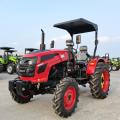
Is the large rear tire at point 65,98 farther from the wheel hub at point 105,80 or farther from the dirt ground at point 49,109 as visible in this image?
the wheel hub at point 105,80

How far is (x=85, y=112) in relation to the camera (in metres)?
7.38

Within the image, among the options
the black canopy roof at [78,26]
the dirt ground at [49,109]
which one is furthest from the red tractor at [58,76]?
the dirt ground at [49,109]

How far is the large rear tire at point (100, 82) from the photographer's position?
29.1 ft

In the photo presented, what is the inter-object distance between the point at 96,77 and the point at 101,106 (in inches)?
43.2

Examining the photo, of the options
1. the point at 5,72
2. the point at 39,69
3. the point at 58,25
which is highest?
the point at 58,25

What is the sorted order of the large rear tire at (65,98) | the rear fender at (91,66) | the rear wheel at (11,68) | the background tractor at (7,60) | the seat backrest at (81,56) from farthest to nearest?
the background tractor at (7,60), the rear wheel at (11,68), the seat backrest at (81,56), the rear fender at (91,66), the large rear tire at (65,98)

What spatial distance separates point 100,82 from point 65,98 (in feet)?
7.46

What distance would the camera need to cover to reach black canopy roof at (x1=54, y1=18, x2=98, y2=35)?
9.18m

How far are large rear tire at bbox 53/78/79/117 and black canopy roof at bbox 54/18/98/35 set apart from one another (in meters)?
2.51

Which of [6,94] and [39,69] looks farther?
[6,94]

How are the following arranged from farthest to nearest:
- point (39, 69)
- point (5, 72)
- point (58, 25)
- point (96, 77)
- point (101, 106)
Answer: point (5, 72) < point (58, 25) < point (96, 77) < point (101, 106) < point (39, 69)

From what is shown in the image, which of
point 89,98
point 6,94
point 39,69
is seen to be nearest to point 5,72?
point 6,94

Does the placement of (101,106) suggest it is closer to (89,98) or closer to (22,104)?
(89,98)

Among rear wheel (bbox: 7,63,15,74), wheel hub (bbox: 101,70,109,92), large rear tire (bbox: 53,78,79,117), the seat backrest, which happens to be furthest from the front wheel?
rear wheel (bbox: 7,63,15,74)
